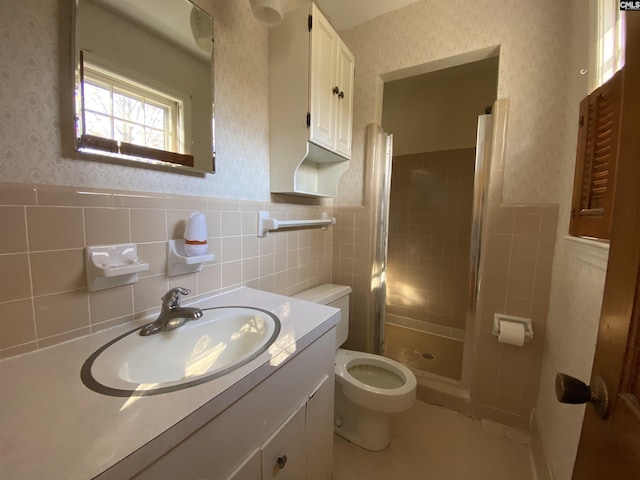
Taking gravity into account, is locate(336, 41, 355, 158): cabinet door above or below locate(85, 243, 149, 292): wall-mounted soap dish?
above

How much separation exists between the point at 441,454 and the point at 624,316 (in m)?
1.36

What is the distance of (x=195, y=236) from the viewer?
875 millimetres

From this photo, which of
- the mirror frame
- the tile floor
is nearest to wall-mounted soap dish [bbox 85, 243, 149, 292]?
the mirror frame

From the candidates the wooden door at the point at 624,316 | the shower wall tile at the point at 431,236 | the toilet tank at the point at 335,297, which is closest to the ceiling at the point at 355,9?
the shower wall tile at the point at 431,236

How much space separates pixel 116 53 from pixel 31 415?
3.11ft

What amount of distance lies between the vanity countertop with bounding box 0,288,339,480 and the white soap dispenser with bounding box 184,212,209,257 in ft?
1.22

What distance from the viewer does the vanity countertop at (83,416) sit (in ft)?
1.14

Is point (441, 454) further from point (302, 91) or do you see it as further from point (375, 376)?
point (302, 91)

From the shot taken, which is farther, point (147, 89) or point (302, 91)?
point (302, 91)

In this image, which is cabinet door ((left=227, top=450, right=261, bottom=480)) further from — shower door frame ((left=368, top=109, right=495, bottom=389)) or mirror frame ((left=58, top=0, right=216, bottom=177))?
shower door frame ((left=368, top=109, right=495, bottom=389))

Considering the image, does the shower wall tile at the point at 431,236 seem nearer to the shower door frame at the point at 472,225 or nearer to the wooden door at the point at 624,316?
the shower door frame at the point at 472,225

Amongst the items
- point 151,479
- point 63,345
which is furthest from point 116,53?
point 151,479

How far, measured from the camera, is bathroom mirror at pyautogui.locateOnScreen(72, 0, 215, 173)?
0.69m

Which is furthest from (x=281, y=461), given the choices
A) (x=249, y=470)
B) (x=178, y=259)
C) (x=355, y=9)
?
(x=355, y=9)
